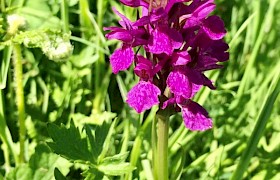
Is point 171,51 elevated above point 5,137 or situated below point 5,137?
above

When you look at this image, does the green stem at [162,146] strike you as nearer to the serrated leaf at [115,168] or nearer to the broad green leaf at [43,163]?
the serrated leaf at [115,168]

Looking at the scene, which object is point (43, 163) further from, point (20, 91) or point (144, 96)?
point (144, 96)

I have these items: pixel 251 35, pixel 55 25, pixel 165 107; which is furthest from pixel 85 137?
pixel 251 35

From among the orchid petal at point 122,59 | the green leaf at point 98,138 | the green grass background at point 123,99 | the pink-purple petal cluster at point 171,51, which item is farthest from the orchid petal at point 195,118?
the green grass background at point 123,99

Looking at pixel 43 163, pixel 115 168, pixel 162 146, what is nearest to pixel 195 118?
pixel 162 146

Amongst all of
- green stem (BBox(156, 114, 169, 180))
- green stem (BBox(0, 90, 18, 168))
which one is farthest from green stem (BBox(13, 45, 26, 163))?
green stem (BBox(156, 114, 169, 180))

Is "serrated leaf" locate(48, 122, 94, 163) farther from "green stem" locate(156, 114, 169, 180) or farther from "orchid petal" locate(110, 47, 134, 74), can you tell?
"orchid petal" locate(110, 47, 134, 74)
